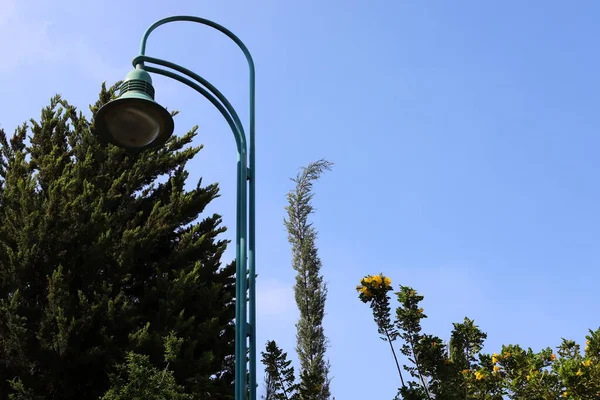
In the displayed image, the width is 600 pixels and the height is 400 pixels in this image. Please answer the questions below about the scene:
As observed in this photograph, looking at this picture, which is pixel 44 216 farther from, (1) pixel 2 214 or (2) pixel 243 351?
(2) pixel 243 351

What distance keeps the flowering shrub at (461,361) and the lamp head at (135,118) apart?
238 inches

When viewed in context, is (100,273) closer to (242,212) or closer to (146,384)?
(146,384)

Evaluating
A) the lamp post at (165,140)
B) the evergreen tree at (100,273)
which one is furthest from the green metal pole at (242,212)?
the evergreen tree at (100,273)

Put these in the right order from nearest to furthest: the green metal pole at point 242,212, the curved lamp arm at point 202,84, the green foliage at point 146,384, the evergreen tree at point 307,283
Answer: the green metal pole at point 242,212, the curved lamp arm at point 202,84, the green foliage at point 146,384, the evergreen tree at point 307,283

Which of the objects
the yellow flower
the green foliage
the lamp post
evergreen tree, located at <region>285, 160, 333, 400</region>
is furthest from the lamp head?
evergreen tree, located at <region>285, 160, 333, 400</region>

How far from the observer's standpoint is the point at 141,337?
28.0ft

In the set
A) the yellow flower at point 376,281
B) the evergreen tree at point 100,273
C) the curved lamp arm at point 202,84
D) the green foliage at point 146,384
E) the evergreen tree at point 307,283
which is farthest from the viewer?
the evergreen tree at point 307,283

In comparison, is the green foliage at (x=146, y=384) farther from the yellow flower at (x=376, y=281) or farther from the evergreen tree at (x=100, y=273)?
the yellow flower at (x=376, y=281)

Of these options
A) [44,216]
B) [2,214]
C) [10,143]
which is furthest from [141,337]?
[10,143]

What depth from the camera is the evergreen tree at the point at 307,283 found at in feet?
60.4

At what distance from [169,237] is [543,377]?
22.3 ft

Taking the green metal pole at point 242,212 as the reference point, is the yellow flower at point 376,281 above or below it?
above

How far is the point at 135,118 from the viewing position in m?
4.00

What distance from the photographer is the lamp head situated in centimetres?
396
